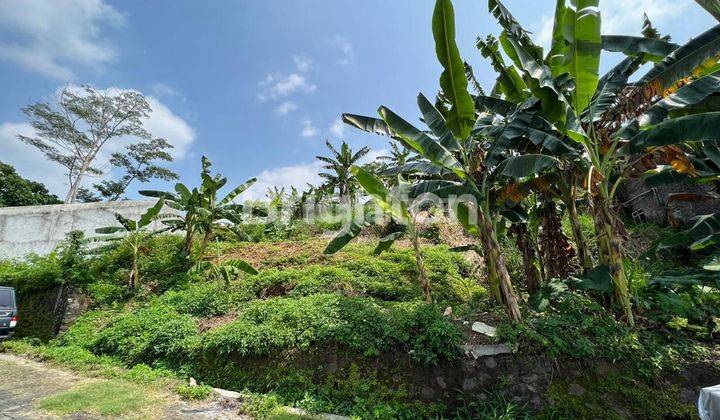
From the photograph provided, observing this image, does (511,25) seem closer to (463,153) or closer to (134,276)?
(463,153)

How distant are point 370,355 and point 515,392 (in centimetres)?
191

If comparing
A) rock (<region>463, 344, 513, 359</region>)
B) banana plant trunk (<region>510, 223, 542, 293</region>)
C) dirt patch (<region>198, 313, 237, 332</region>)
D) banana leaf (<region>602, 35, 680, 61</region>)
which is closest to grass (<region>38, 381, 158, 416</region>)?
dirt patch (<region>198, 313, 237, 332</region>)

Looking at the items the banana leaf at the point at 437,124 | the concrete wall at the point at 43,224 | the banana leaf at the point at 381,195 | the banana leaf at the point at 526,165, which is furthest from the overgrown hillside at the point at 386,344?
the concrete wall at the point at 43,224

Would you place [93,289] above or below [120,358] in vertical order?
above

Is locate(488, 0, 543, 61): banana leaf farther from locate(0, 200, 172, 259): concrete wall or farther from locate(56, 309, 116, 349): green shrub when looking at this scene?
locate(0, 200, 172, 259): concrete wall

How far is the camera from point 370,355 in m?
4.43

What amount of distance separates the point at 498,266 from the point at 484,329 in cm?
97

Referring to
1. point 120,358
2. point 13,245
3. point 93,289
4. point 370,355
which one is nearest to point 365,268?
point 370,355

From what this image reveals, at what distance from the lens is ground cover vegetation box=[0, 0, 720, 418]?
4078 millimetres

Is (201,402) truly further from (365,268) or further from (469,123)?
(469,123)

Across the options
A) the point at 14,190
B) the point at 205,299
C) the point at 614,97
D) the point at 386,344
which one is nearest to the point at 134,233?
the point at 205,299

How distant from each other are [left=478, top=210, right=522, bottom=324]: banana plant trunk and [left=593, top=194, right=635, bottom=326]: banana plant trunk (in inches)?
55.6

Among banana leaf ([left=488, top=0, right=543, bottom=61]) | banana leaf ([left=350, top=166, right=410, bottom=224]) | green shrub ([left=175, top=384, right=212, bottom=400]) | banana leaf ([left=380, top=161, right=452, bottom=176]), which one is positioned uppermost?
banana leaf ([left=488, top=0, right=543, bottom=61])

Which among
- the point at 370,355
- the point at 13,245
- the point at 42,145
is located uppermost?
the point at 42,145
